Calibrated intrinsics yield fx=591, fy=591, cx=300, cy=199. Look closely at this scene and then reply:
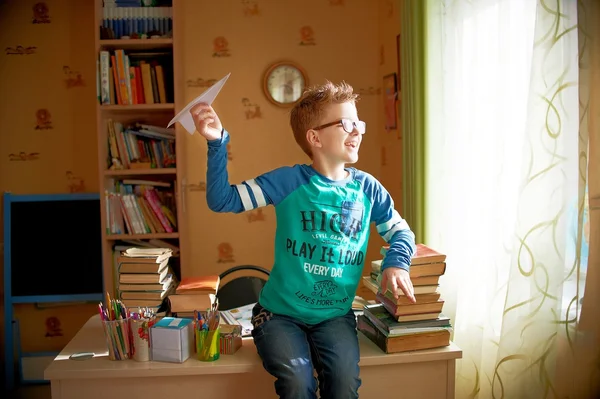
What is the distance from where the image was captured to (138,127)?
3.24m

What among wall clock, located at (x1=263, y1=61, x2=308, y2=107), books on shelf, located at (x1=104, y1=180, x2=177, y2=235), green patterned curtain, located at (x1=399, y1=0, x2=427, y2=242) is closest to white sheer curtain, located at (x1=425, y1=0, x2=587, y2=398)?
green patterned curtain, located at (x1=399, y1=0, x2=427, y2=242)

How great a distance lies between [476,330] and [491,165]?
58 cm

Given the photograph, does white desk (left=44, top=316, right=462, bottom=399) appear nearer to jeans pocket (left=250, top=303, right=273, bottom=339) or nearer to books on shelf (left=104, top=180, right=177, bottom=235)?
jeans pocket (left=250, top=303, right=273, bottom=339)

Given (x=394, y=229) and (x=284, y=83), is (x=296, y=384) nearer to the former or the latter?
(x=394, y=229)

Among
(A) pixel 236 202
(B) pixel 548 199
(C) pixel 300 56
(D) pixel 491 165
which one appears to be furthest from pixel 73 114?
(B) pixel 548 199

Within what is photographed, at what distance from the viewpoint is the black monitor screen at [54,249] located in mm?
3408

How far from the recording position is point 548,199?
5.58 ft

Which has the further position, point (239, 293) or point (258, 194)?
point (239, 293)

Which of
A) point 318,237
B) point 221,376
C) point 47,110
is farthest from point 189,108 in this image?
point 47,110

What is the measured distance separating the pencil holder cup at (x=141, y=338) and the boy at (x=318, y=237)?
297 millimetres

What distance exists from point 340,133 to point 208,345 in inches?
27.3

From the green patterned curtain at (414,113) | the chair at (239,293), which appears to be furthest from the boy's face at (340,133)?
the chair at (239,293)

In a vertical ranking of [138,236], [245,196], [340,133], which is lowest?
[138,236]

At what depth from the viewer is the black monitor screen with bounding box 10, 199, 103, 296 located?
341cm
